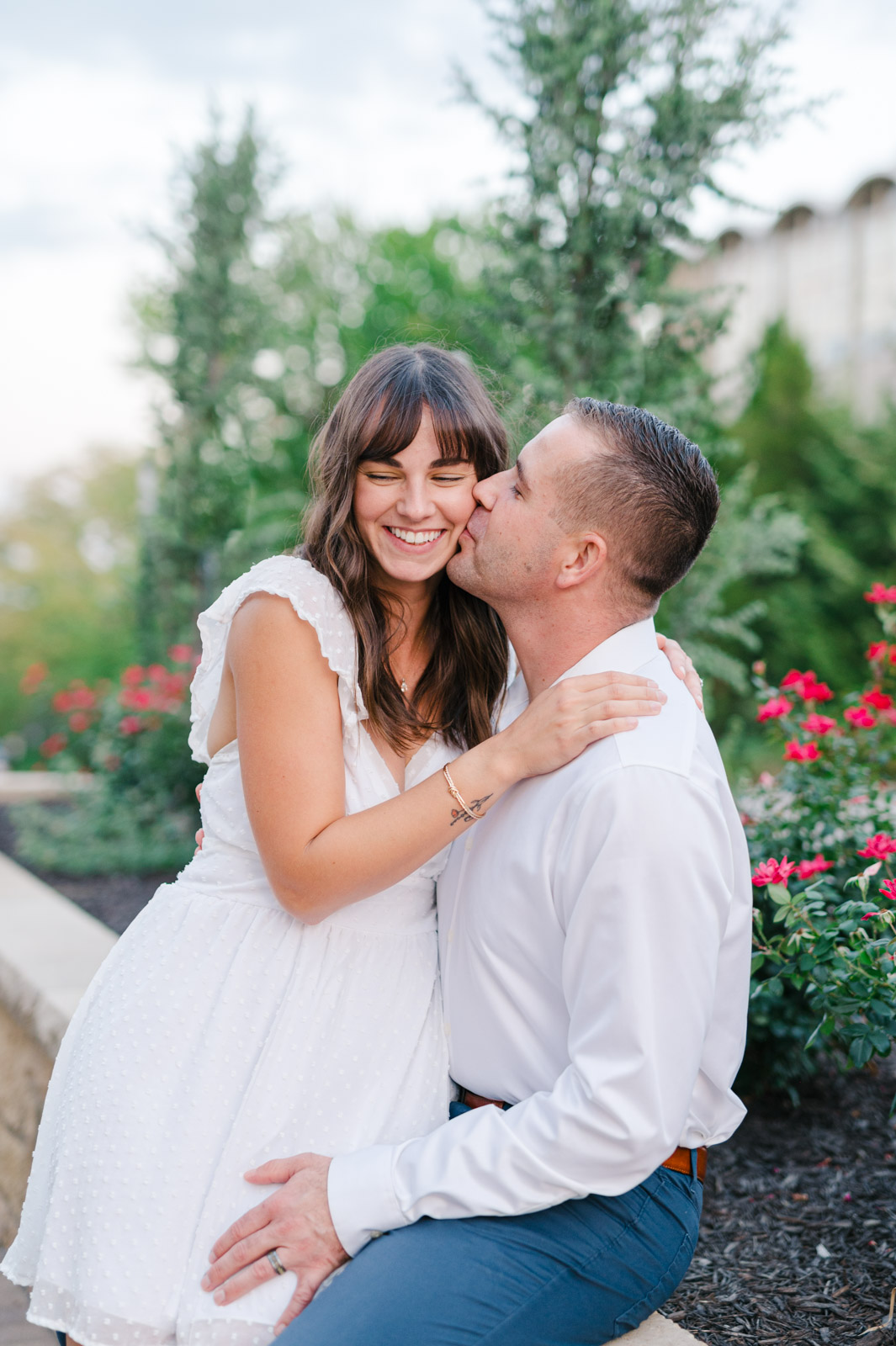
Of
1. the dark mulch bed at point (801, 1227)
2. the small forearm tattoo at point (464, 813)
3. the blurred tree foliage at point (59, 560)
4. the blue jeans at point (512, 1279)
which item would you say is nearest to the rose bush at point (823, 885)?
the dark mulch bed at point (801, 1227)

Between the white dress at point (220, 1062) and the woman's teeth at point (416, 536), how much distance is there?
218mm

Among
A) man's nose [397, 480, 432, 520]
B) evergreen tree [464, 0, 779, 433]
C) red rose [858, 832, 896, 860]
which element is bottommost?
red rose [858, 832, 896, 860]

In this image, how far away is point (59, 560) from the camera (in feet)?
106

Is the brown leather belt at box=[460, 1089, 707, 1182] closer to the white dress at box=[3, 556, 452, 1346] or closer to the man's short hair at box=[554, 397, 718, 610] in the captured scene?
the white dress at box=[3, 556, 452, 1346]

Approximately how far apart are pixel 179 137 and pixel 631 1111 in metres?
8.67

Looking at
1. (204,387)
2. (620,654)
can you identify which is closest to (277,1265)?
(620,654)

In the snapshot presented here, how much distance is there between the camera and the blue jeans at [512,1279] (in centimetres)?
144

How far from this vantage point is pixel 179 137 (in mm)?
8164

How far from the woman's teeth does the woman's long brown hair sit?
0.09 meters

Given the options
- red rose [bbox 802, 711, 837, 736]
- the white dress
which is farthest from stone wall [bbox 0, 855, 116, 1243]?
red rose [bbox 802, 711, 837, 736]

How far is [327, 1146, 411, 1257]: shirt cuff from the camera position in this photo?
1.56 metres

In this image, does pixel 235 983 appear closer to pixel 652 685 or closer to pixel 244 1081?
pixel 244 1081

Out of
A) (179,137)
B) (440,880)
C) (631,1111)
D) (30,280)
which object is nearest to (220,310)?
(179,137)

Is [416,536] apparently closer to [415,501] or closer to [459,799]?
[415,501]
